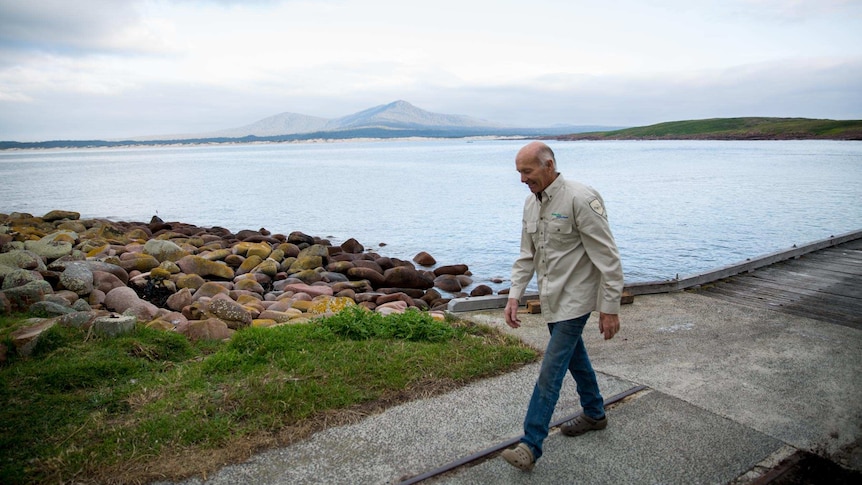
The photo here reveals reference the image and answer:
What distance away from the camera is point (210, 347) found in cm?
634

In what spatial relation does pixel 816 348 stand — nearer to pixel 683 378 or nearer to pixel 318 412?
pixel 683 378

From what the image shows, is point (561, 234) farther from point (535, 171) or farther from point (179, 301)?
point (179, 301)

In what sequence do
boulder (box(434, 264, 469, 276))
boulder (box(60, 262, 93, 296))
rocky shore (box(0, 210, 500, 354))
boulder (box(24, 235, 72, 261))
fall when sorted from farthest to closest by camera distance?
boulder (box(434, 264, 469, 276)), boulder (box(24, 235, 72, 261)), boulder (box(60, 262, 93, 296)), rocky shore (box(0, 210, 500, 354))

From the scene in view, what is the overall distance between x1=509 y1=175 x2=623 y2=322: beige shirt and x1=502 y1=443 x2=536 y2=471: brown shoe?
87 cm

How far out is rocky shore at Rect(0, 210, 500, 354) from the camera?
7.45 metres

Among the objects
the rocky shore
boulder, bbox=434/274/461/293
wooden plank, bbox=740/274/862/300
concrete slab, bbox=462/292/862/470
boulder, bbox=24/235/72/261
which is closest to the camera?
concrete slab, bbox=462/292/862/470

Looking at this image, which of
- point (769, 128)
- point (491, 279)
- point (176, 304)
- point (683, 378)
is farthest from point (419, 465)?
point (769, 128)

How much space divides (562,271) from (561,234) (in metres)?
0.25

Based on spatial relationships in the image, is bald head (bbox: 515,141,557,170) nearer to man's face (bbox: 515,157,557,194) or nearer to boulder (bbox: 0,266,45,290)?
man's face (bbox: 515,157,557,194)

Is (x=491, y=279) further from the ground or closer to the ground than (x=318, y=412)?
closer to the ground

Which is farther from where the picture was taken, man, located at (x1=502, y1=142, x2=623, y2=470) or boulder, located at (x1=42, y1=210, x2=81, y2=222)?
boulder, located at (x1=42, y1=210, x2=81, y2=222)

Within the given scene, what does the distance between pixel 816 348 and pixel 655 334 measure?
1.57m

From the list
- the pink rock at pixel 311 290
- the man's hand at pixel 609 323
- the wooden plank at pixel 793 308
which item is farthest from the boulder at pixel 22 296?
the wooden plank at pixel 793 308

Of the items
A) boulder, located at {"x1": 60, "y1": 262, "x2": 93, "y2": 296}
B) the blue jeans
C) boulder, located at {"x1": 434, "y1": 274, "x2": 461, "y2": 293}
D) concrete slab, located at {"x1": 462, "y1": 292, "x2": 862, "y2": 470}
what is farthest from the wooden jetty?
boulder, located at {"x1": 434, "y1": 274, "x2": 461, "y2": 293}
